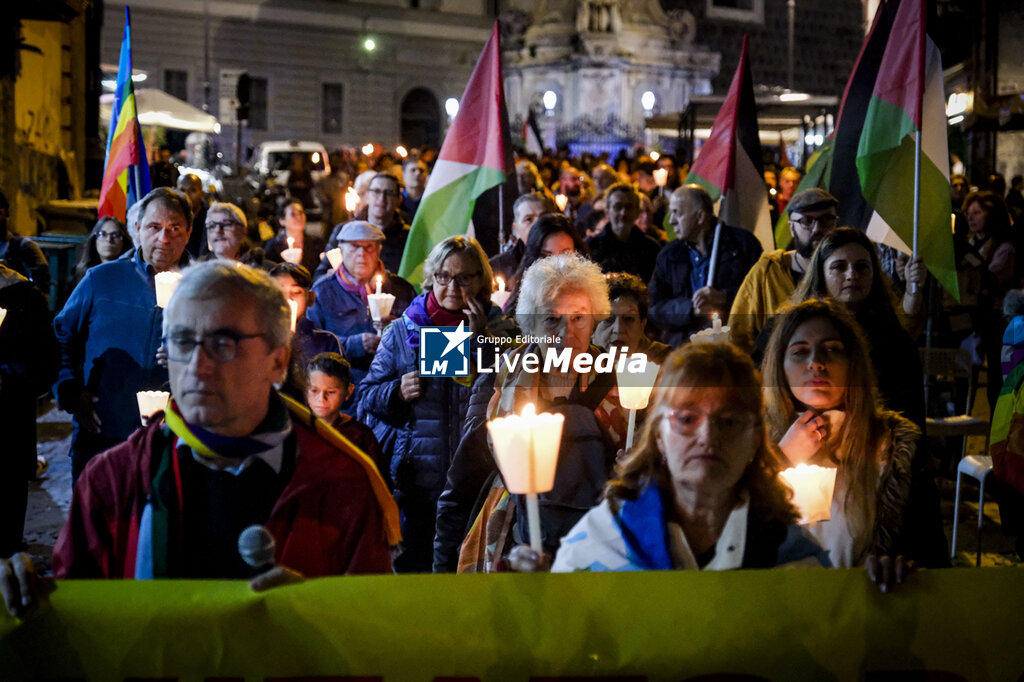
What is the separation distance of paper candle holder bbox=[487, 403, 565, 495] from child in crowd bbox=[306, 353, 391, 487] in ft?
8.15

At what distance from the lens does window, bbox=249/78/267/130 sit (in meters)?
47.8

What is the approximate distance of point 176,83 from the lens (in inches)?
1831

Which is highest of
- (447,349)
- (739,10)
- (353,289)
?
(739,10)

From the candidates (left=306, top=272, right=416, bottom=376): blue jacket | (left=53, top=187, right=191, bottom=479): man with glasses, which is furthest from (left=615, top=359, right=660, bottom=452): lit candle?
(left=306, top=272, right=416, bottom=376): blue jacket

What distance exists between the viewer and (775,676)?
2.71m

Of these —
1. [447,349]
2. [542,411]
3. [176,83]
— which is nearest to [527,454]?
[542,411]

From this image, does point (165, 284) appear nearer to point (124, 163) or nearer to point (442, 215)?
point (442, 215)

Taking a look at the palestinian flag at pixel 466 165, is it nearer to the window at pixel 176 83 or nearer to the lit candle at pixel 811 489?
the lit candle at pixel 811 489

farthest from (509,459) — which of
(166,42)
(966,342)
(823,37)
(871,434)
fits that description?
(823,37)

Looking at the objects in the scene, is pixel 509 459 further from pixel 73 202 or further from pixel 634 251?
pixel 73 202

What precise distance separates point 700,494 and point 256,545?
1.00m

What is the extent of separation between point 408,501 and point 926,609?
2963 mm

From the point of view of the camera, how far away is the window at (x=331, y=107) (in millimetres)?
49438

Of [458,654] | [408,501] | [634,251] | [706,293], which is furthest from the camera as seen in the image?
[634,251]
